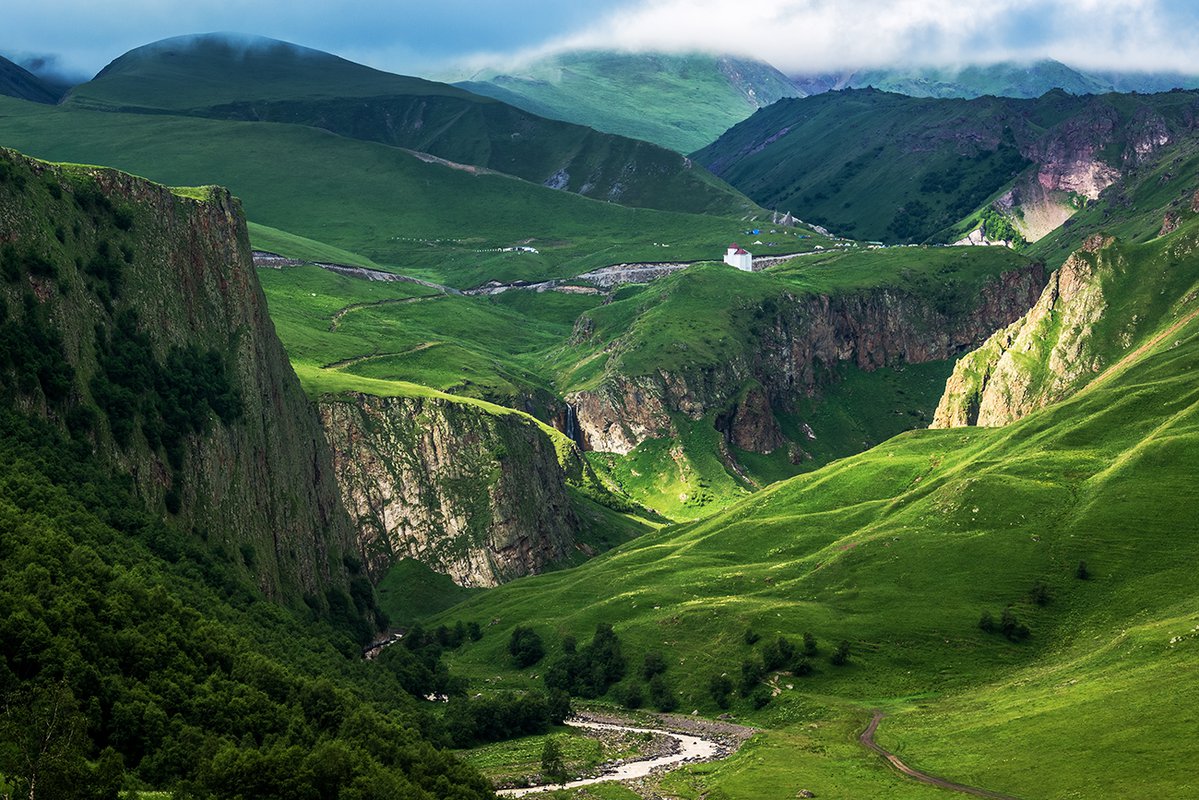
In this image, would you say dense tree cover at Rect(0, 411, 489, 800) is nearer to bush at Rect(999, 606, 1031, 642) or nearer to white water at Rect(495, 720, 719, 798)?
white water at Rect(495, 720, 719, 798)

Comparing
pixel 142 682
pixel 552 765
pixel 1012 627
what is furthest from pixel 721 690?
pixel 142 682

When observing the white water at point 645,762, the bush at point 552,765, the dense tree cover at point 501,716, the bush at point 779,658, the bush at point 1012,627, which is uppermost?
the bush at point 1012,627

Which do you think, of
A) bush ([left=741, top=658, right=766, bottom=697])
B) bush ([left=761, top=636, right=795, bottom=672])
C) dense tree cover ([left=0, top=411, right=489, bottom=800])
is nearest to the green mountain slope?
dense tree cover ([left=0, top=411, right=489, bottom=800])

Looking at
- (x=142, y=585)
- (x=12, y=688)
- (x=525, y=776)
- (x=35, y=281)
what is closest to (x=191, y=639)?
(x=142, y=585)

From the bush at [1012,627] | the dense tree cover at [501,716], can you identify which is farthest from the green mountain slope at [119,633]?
the bush at [1012,627]

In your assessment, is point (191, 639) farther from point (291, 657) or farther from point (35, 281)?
point (35, 281)

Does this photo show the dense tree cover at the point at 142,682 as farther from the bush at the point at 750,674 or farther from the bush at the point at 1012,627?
the bush at the point at 1012,627
